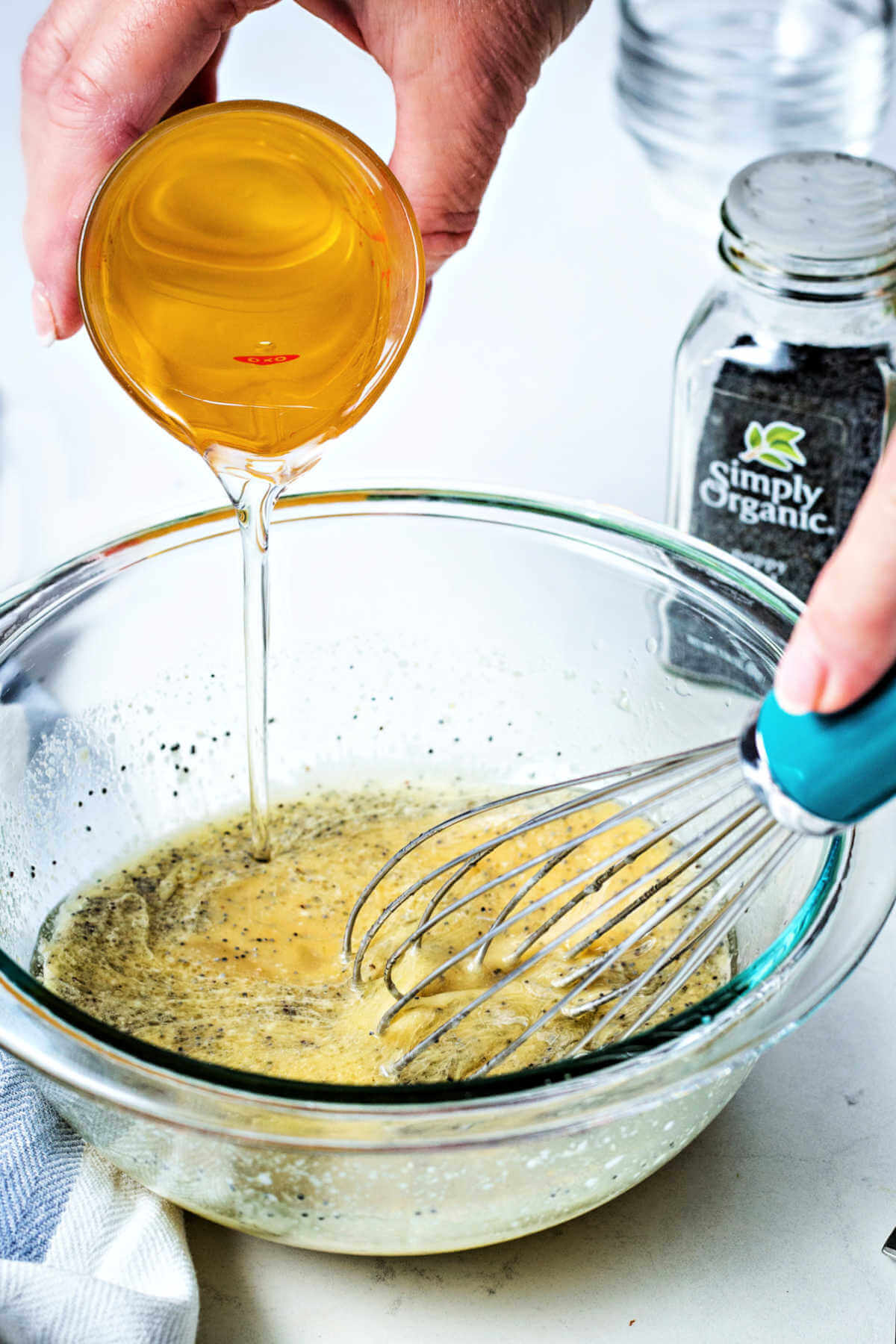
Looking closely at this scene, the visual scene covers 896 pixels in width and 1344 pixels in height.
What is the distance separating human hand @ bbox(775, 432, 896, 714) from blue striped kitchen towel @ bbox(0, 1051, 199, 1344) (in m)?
0.45

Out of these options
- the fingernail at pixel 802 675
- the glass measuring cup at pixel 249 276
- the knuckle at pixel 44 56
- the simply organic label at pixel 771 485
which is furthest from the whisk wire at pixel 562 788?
the knuckle at pixel 44 56

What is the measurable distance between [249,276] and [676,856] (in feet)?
1.45

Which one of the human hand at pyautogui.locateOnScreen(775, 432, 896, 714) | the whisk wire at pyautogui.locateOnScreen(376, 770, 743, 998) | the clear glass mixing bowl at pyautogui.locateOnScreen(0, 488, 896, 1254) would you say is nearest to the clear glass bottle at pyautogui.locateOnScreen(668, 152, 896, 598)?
the clear glass mixing bowl at pyautogui.locateOnScreen(0, 488, 896, 1254)

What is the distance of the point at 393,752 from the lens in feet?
4.17

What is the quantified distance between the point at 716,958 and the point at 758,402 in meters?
0.50

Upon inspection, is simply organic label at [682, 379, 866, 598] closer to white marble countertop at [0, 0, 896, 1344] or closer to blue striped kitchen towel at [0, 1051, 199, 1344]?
white marble countertop at [0, 0, 896, 1344]

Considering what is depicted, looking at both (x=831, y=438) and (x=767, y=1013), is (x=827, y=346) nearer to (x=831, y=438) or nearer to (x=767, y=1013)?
(x=831, y=438)

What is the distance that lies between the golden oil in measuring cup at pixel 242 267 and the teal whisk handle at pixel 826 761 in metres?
0.40

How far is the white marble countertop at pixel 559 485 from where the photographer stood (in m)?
0.86

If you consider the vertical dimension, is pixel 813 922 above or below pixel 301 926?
above

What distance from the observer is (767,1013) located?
Result: 0.76 metres

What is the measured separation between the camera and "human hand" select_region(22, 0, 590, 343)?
1037 millimetres

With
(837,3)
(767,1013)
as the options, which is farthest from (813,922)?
(837,3)

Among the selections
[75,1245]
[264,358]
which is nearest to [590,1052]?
[75,1245]
